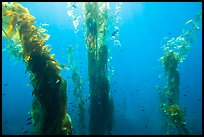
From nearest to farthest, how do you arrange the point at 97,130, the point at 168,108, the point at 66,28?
the point at 97,130 → the point at 168,108 → the point at 66,28

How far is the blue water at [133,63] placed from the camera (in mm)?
35219

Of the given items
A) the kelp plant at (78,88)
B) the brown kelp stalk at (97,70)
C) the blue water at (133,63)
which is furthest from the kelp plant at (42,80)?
the blue water at (133,63)

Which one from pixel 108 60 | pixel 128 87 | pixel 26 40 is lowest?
pixel 26 40

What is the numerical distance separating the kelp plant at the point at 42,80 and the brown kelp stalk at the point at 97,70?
2.59 metres

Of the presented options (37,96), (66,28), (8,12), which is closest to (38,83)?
(37,96)

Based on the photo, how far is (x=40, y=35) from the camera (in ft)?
19.1

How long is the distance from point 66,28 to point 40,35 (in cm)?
4156

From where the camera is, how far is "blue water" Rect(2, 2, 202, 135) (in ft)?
116

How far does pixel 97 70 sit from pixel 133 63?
60.9 m

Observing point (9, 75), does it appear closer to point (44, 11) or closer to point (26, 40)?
point (44, 11)

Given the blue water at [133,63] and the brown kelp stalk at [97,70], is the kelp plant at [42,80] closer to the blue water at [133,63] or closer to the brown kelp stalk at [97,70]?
the brown kelp stalk at [97,70]

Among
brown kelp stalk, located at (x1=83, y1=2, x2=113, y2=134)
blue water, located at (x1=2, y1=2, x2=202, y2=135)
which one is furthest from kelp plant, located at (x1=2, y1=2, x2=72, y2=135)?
blue water, located at (x1=2, y1=2, x2=202, y2=135)

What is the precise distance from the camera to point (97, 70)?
866cm

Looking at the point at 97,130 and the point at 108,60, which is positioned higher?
the point at 108,60
